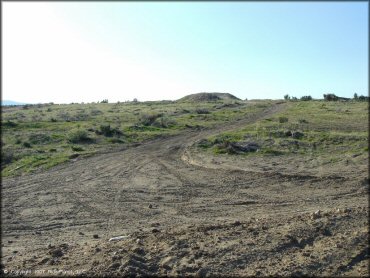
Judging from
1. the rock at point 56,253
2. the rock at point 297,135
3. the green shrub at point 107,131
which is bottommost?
the rock at point 56,253

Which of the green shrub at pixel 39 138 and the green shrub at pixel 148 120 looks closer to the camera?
the green shrub at pixel 39 138

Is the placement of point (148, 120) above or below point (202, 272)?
above

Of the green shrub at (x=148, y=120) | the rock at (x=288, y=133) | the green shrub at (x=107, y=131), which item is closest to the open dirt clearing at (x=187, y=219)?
the rock at (x=288, y=133)

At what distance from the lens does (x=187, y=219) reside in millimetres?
10883


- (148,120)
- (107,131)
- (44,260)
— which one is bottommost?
→ (44,260)

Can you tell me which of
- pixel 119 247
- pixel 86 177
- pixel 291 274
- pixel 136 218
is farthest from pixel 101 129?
pixel 291 274

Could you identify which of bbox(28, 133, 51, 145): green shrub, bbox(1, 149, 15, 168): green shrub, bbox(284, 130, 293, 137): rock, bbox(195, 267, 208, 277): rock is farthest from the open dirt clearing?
bbox(28, 133, 51, 145): green shrub

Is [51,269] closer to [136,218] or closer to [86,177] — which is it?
[136,218]

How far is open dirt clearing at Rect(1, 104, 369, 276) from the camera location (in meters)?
7.36

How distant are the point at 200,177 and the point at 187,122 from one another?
63.3 feet

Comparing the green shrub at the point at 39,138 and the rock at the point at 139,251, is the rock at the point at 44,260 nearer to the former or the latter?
the rock at the point at 139,251

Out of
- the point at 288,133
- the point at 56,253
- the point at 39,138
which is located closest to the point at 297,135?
the point at 288,133

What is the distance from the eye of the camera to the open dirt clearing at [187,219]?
290 inches

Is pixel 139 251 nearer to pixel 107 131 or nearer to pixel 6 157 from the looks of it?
pixel 6 157
